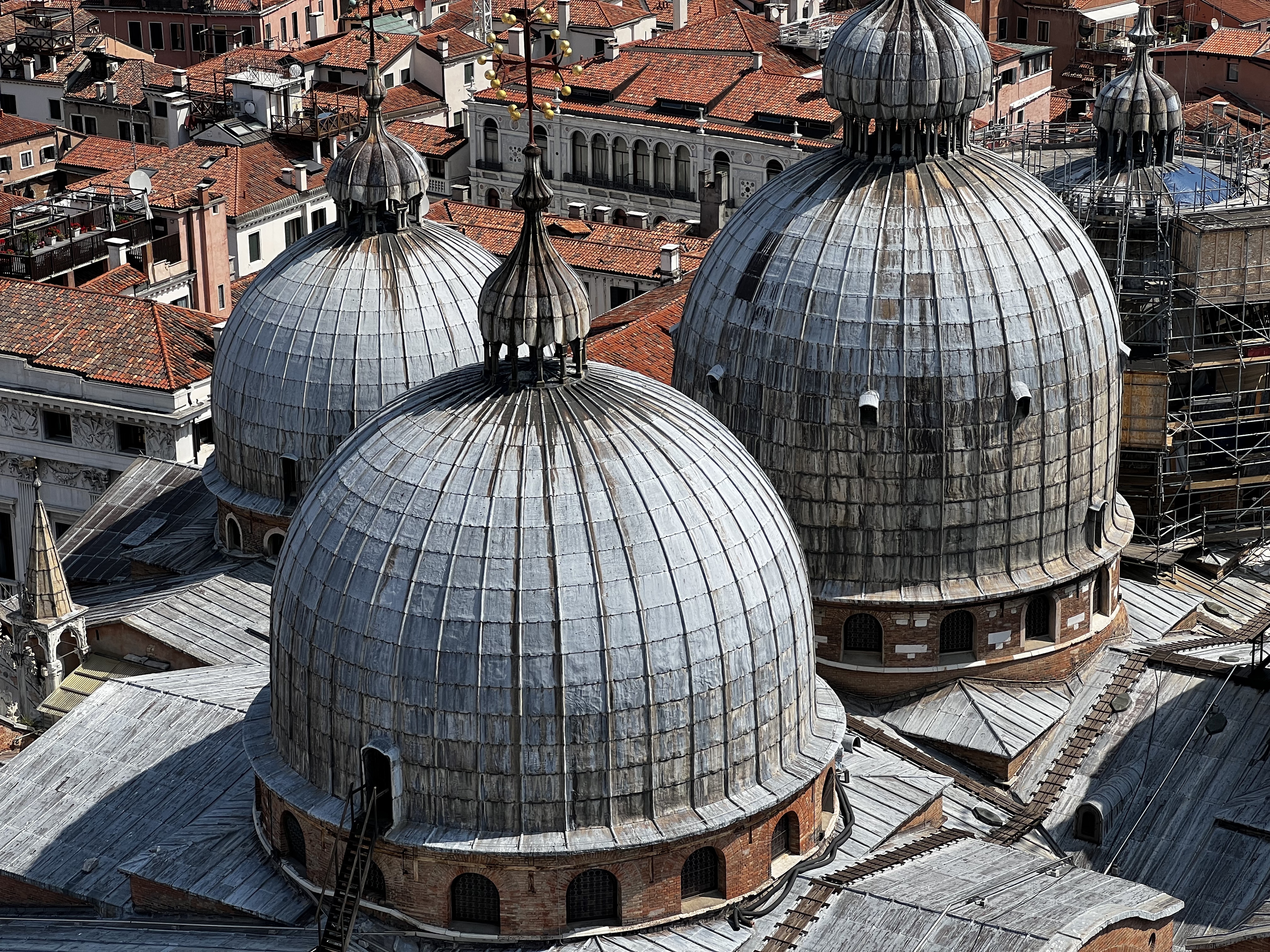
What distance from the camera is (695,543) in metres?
41.1

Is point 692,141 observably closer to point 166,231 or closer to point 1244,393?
point 166,231

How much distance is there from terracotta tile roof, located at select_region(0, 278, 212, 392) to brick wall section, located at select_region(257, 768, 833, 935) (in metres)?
29.4

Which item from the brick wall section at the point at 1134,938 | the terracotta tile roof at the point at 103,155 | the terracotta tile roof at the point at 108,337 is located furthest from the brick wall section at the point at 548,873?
the terracotta tile roof at the point at 103,155

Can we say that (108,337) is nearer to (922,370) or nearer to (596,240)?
(596,240)

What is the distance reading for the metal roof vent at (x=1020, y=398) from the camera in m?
49.5

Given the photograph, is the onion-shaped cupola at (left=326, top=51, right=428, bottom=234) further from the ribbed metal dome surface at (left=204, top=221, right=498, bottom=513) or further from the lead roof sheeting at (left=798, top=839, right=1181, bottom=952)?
the lead roof sheeting at (left=798, top=839, right=1181, bottom=952)

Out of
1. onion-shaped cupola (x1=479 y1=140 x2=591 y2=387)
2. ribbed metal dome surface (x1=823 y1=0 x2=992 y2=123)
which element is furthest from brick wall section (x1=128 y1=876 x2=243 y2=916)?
ribbed metal dome surface (x1=823 y1=0 x2=992 y2=123)

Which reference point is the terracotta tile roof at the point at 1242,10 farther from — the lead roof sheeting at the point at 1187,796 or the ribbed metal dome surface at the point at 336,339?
the lead roof sheeting at the point at 1187,796

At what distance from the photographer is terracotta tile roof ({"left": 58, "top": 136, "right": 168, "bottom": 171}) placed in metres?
99.8

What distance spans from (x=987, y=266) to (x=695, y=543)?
38.1 feet

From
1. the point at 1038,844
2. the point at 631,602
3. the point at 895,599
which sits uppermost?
the point at 631,602

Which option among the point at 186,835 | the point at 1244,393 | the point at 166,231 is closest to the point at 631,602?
the point at 186,835

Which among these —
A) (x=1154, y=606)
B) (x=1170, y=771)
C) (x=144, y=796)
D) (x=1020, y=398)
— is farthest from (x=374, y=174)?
(x=1170, y=771)

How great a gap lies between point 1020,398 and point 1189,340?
27.8 feet
